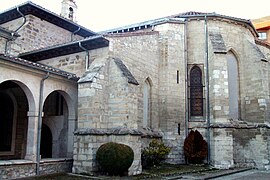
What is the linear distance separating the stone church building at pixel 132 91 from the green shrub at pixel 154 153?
16.8 inches

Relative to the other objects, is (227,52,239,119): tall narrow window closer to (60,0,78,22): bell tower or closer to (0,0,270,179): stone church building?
(0,0,270,179): stone church building

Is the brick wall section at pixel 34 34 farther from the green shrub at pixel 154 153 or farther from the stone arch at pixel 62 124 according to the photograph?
the green shrub at pixel 154 153

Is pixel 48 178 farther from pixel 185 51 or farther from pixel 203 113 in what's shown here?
pixel 185 51

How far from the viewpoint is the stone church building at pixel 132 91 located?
11570 mm

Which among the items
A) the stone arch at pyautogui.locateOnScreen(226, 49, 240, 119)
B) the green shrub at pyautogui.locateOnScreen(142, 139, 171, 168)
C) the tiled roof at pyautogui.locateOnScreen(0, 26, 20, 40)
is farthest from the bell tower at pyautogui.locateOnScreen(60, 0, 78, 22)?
the green shrub at pyautogui.locateOnScreen(142, 139, 171, 168)

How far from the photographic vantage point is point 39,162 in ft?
36.6

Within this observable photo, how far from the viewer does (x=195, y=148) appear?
15.3 metres

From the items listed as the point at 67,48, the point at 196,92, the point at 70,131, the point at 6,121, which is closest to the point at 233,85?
the point at 196,92

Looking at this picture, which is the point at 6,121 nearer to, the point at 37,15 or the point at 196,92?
the point at 37,15

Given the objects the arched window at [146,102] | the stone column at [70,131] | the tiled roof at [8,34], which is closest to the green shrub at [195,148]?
the arched window at [146,102]

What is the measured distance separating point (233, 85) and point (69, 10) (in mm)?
13369

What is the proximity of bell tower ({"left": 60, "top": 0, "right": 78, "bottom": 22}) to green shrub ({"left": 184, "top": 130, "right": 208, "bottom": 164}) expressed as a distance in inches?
520

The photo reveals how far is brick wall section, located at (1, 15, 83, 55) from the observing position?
651 inches

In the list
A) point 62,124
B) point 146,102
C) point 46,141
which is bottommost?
point 46,141
